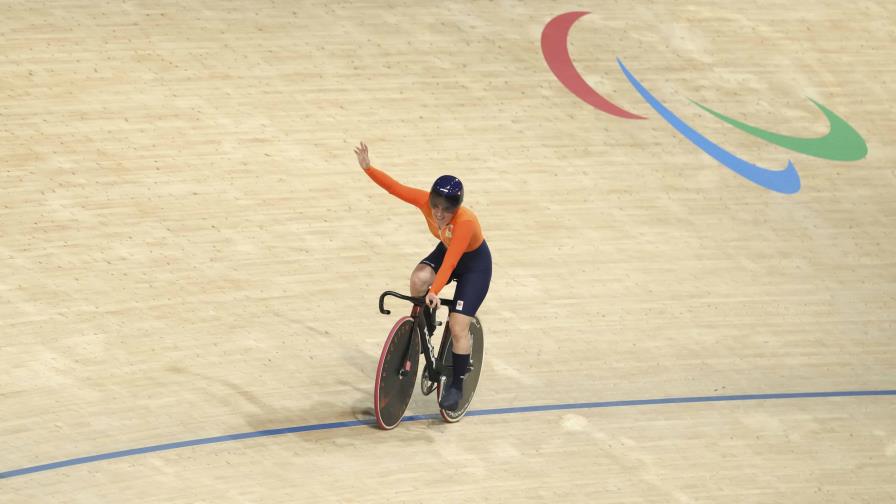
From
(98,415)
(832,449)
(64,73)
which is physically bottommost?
(832,449)

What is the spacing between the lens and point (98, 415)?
485cm

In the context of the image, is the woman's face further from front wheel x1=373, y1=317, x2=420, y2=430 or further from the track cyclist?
front wheel x1=373, y1=317, x2=420, y2=430

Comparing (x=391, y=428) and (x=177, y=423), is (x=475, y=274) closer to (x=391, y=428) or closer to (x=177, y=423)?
(x=391, y=428)

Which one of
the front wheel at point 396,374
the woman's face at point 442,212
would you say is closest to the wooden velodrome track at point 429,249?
the front wheel at point 396,374

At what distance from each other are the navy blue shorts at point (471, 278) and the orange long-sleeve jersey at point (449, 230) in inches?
2.2

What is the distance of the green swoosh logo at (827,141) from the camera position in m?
7.75

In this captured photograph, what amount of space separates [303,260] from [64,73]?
228 cm

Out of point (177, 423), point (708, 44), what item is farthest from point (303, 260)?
point (708, 44)

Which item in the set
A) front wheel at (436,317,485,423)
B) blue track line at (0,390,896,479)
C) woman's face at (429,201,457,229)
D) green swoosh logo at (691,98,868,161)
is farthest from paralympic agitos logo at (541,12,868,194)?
woman's face at (429,201,457,229)

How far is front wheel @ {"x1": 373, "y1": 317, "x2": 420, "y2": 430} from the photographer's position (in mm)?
4605

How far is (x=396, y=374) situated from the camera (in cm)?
474

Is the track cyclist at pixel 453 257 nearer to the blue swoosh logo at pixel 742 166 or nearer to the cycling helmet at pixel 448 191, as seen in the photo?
the cycling helmet at pixel 448 191

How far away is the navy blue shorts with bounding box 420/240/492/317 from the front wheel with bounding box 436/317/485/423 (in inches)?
9.0

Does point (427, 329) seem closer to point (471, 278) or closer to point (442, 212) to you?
point (471, 278)
